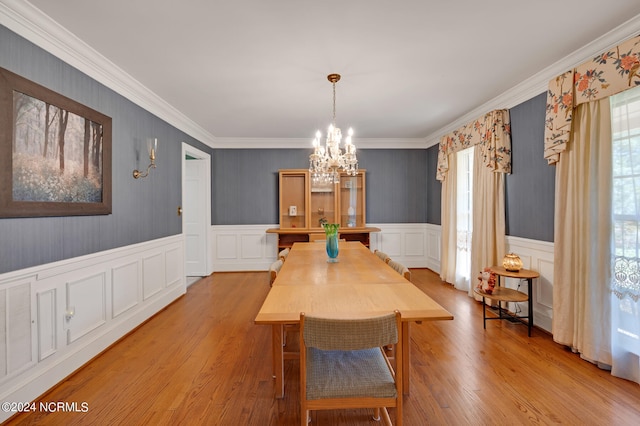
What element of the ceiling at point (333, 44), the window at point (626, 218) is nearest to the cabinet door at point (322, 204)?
the ceiling at point (333, 44)

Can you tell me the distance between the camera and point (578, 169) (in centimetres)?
248

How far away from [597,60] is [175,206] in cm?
467

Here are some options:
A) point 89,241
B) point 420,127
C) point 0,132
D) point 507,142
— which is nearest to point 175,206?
point 89,241

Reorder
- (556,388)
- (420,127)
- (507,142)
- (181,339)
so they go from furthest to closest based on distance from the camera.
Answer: (420,127) → (507,142) → (181,339) → (556,388)

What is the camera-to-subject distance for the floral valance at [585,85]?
2060mm

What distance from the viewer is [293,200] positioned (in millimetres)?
5680

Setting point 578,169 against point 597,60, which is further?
point 578,169

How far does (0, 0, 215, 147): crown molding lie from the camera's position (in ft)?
6.09

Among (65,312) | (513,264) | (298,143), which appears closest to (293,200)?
(298,143)

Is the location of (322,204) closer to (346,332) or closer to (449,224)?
(449,224)

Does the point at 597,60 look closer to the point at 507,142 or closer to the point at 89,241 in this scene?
the point at 507,142

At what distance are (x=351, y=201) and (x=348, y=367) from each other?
14.4ft

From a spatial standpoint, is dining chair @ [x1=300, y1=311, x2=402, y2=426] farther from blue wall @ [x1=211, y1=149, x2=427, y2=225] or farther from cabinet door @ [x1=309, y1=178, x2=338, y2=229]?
blue wall @ [x1=211, y1=149, x2=427, y2=225]

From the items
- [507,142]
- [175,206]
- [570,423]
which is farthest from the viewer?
[175,206]
